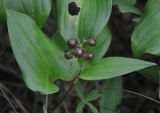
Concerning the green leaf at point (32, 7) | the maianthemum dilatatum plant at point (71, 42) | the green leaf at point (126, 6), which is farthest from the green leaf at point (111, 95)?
the green leaf at point (32, 7)

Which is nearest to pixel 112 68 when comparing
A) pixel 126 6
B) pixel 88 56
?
pixel 88 56

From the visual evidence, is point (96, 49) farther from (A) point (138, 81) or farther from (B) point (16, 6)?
(A) point (138, 81)

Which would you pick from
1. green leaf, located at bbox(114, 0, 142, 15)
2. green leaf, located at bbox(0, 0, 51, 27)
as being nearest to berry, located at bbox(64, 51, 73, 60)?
green leaf, located at bbox(0, 0, 51, 27)

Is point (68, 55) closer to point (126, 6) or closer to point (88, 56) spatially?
point (88, 56)

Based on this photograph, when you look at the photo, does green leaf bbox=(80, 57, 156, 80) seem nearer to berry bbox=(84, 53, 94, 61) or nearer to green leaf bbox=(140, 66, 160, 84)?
berry bbox=(84, 53, 94, 61)

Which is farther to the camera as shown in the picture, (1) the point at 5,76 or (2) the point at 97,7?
(1) the point at 5,76

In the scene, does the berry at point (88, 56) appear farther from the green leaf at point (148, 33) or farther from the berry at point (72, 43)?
the green leaf at point (148, 33)

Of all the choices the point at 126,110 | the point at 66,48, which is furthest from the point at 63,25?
the point at 126,110
